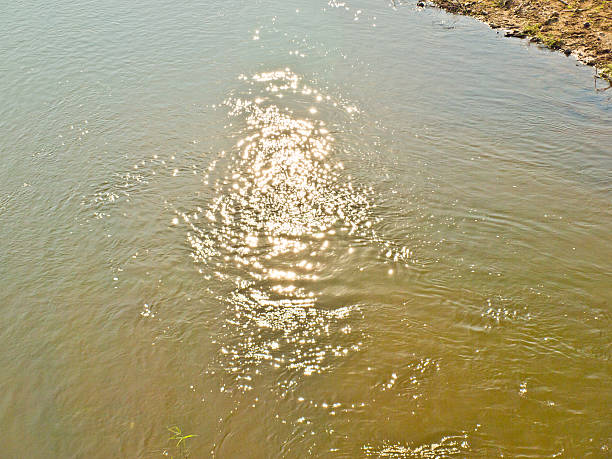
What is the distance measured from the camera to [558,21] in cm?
1396

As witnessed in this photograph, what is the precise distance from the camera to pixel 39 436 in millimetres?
5348

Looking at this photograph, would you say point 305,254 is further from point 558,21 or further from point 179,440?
point 558,21

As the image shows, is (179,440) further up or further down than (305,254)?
further down

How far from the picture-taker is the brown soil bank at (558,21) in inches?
494

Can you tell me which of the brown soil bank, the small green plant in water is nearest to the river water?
the small green plant in water

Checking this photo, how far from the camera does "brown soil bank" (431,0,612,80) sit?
12541 millimetres

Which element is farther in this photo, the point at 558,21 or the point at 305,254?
the point at 558,21

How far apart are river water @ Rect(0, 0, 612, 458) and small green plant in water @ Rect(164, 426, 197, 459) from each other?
2cm

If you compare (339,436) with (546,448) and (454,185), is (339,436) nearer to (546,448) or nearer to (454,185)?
(546,448)

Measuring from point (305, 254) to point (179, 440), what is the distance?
10.6 ft

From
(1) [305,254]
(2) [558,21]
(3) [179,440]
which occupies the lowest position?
(3) [179,440]

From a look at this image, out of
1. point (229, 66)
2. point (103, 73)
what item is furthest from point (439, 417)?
point (103, 73)

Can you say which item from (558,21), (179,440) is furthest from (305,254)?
(558,21)

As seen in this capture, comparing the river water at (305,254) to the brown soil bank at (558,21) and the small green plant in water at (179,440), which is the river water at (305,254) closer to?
the small green plant in water at (179,440)
